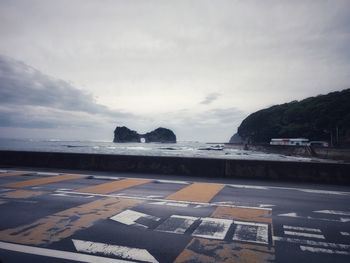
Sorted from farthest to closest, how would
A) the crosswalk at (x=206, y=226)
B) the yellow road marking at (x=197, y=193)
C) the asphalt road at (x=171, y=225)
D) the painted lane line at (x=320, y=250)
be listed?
1. the yellow road marking at (x=197, y=193)
2. the crosswalk at (x=206, y=226)
3. the painted lane line at (x=320, y=250)
4. the asphalt road at (x=171, y=225)

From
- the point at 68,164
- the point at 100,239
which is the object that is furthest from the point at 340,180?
the point at 68,164

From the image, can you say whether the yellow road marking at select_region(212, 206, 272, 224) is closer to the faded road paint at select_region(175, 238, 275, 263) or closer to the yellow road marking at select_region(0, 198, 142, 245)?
the faded road paint at select_region(175, 238, 275, 263)

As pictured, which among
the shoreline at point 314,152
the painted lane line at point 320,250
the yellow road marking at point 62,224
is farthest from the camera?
the shoreline at point 314,152

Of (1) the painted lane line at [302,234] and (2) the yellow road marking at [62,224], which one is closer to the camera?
(2) the yellow road marking at [62,224]

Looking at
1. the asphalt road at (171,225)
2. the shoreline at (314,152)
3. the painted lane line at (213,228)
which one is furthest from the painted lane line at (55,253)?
the shoreline at (314,152)

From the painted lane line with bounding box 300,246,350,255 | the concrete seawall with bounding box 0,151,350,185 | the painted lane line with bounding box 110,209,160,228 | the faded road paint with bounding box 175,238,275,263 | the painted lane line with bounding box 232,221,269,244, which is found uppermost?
the concrete seawall with bounding box 0,151,350,185

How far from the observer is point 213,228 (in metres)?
4.71

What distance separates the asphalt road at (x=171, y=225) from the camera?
365 centimetres

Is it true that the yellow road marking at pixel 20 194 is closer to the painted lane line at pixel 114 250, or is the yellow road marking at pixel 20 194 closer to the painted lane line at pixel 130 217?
the painted lane line at pixel 130 217

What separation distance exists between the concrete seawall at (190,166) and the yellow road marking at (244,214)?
578 centimetres

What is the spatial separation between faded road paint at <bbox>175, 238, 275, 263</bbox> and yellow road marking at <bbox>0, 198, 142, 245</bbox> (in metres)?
1.95

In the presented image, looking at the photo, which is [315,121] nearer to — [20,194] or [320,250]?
[20,194]

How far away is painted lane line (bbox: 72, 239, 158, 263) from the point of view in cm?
353

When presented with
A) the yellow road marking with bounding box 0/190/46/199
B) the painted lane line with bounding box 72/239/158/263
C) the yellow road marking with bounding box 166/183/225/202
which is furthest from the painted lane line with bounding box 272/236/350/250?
the yellow road marking with bounding box 0/190/46/199
